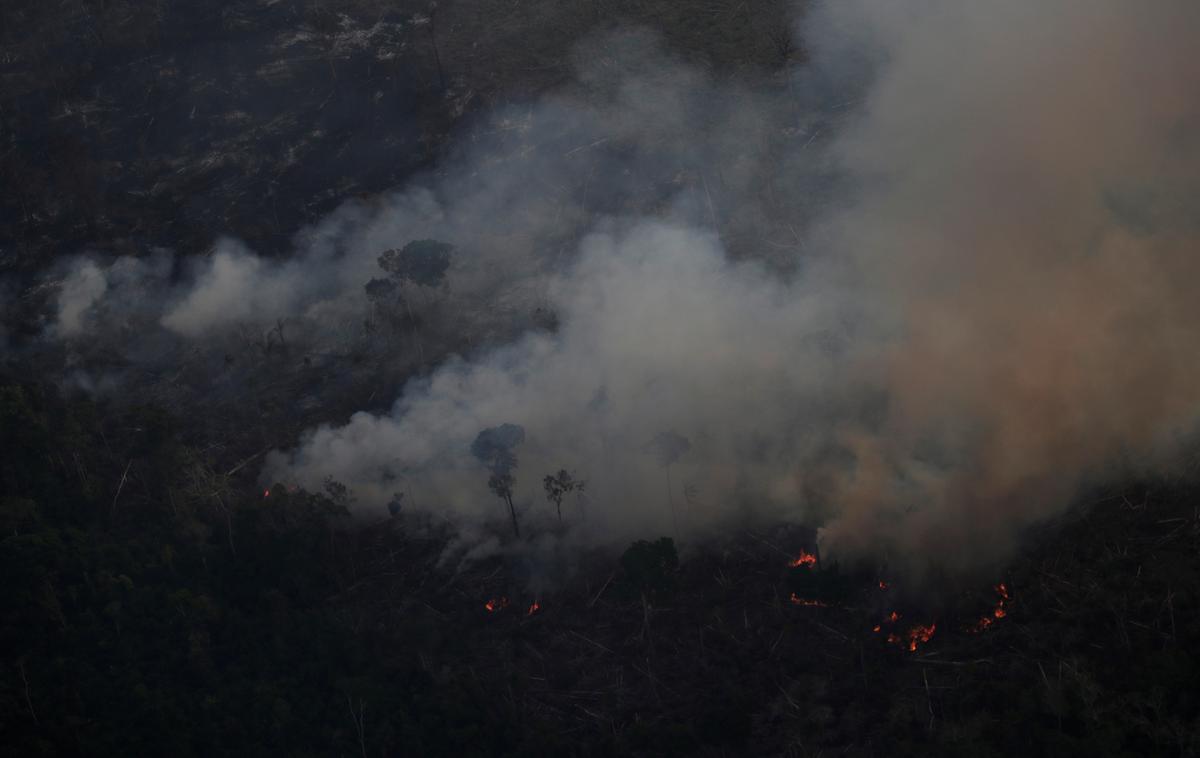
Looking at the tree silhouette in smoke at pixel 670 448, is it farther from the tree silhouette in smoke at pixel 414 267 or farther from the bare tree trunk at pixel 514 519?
the tree silhouette in smoke at pixel 414 267

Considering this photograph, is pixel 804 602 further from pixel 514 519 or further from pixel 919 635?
pixel 514 519

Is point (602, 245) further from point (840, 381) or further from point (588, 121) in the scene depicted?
point (840, 381)

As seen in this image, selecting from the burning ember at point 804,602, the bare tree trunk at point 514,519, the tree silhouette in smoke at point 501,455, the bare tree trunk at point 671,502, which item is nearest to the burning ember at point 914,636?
the burning ember at point 804,602

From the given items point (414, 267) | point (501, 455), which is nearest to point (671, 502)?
point (501, 455)

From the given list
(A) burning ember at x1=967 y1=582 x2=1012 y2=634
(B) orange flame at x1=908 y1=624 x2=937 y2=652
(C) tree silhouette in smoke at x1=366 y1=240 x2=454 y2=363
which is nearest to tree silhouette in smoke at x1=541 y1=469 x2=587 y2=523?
(C) tree silhouette in smoke at x1=366 y1=240 x2=454 y2=363

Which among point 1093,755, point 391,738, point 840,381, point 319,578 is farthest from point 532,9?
point 1093,755

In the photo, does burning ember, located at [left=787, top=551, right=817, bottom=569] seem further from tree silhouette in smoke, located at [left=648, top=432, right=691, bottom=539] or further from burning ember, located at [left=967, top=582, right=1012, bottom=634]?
burning ember, located at [left=967, top=582, right=1012, bottom=634]
